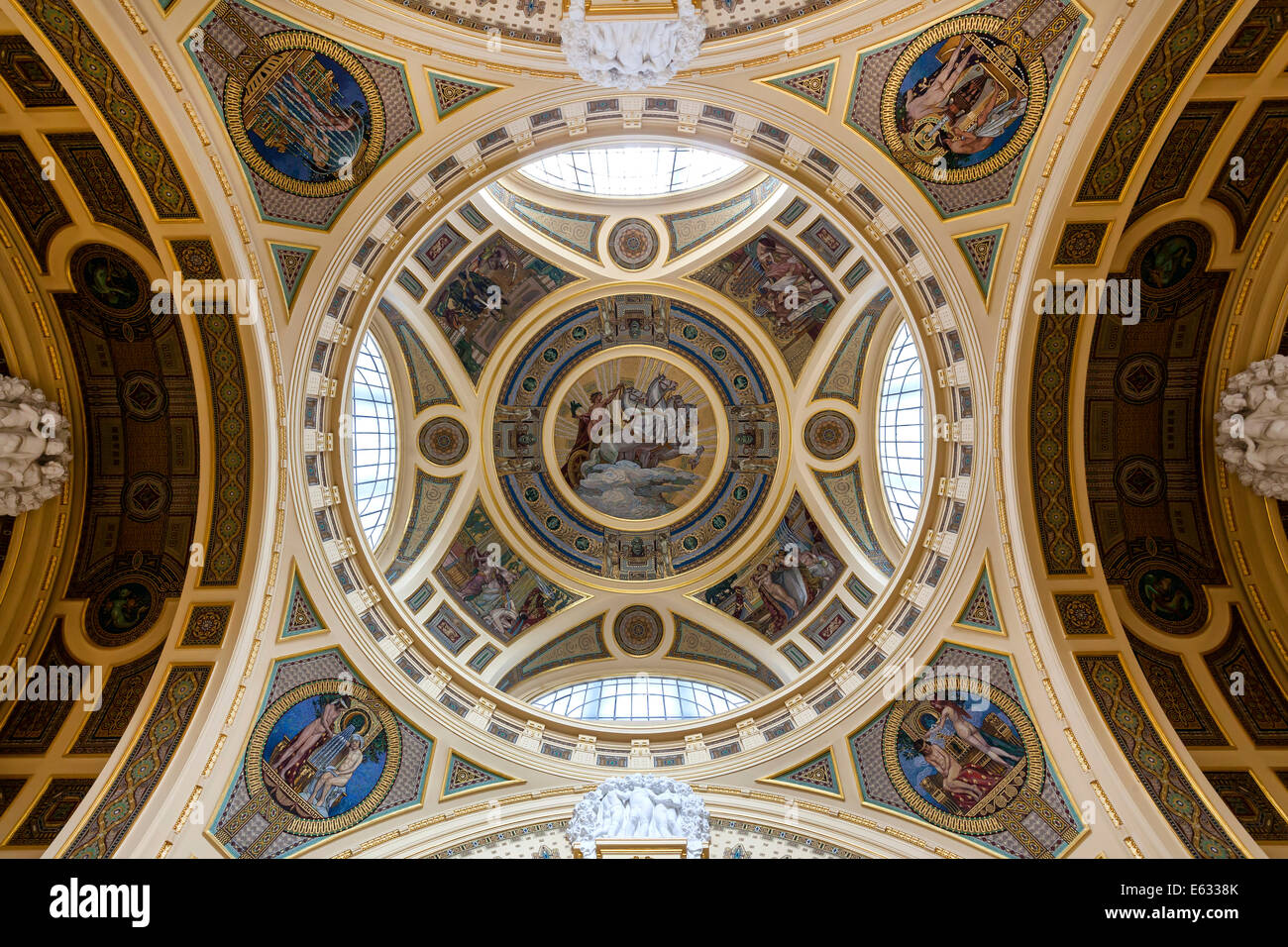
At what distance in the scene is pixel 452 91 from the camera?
12633 mm

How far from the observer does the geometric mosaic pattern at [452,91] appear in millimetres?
12469

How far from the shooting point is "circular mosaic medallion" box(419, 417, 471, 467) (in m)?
22.8

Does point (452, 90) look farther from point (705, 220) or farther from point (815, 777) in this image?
point (815, 777)

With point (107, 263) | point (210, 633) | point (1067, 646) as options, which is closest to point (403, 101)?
point (107, 263)

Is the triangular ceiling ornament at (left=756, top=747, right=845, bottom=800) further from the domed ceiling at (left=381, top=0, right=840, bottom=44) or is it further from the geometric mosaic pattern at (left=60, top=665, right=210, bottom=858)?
the domed ceiling at (left=381, top=0, right=840, bottom=44)

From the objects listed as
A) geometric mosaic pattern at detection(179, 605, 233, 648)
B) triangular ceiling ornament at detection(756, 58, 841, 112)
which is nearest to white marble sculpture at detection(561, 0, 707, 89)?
triangular ceiling ornament at detection(756, 58, 841, 112)

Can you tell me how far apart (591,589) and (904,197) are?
50.5ft

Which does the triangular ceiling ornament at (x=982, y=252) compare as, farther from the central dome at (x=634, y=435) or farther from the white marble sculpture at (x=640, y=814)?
the central dome at (x=634, y=435)

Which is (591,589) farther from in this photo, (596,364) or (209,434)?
(209,434)

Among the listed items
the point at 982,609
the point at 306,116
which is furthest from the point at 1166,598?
the point at 306,116

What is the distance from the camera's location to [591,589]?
24609 millimetres

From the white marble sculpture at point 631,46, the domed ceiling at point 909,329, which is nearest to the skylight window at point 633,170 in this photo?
the domed ceiling at point 909,329

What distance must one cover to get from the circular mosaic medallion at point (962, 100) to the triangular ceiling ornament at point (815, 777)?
11.1 meters
